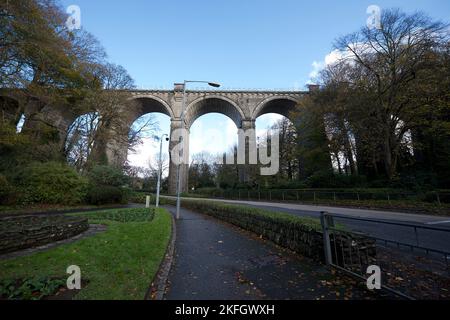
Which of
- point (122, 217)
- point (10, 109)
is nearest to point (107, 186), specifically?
point (10, 109)

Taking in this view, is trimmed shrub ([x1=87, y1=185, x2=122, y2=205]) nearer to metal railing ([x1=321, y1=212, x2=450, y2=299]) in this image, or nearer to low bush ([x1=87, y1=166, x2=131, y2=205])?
low bush ([x1=87, y1=166, x2=131, y2=205])

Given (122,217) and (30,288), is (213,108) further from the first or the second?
(30,288)

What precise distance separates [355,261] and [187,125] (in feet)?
129

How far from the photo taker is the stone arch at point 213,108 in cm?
4031

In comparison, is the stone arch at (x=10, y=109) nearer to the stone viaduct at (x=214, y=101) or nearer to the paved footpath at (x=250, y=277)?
the paved footpath at (x=250, y=277)

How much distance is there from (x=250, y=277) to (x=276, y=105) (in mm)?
41505

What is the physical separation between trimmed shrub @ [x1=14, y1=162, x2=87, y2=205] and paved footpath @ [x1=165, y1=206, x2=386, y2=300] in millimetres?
14952

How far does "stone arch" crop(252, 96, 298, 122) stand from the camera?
130 feet

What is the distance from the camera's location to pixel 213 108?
45.3m

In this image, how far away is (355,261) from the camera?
13.9 feet

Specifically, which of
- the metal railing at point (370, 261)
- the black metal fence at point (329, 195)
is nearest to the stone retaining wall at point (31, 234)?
the metal railing at point (370, 261)

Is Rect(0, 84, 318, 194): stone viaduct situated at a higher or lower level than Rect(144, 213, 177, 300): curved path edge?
higher

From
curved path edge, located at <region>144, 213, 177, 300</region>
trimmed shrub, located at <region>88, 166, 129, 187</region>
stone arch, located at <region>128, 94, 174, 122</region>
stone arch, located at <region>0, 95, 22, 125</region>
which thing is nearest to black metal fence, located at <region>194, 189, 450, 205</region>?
curved path edge, located at <region>144, 213, 177, 300</region>

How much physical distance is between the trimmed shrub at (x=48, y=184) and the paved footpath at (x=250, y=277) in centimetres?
1495
